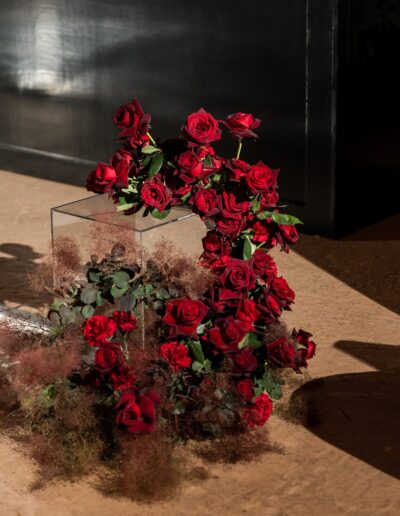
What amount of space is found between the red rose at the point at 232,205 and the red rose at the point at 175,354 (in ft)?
1.34

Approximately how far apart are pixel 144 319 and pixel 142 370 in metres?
0.18

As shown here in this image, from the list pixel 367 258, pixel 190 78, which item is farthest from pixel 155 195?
pixel 190 78

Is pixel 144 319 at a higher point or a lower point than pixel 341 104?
lower

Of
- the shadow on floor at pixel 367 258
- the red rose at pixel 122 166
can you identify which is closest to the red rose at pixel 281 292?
the red rose at pixel 122 166

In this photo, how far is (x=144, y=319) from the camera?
10.5 ft

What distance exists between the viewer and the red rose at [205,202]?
122 inches

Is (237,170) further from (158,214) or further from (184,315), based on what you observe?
(184,315)

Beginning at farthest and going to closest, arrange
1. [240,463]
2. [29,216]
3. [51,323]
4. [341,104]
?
[29,216] < [341,104] < [51,323] < [240,463]

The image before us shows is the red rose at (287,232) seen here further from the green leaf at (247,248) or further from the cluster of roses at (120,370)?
the cluster of roses at (120,370)

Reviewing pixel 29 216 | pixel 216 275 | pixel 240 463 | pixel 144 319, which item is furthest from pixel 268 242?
pixel 29 216

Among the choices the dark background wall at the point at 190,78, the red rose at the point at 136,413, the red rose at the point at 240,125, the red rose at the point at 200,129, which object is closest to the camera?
the red rose at the point at 136,413

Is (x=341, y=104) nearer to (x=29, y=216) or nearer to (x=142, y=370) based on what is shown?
(x=29, y=216)

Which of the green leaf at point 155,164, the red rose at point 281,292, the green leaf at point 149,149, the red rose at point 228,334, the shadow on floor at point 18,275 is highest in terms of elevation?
the green leaf at point 149,149

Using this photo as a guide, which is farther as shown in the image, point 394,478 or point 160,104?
point 160,104
